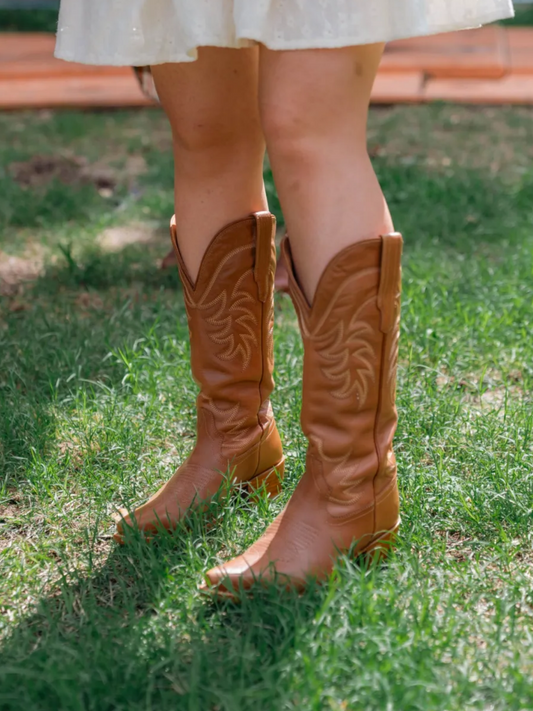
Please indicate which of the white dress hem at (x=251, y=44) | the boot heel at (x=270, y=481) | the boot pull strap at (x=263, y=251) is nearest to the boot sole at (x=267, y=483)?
the boot heel at (x=270, y=481)

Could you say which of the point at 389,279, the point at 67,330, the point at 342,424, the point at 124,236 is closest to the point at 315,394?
the point at 342,424

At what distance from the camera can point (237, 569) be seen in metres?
1.24

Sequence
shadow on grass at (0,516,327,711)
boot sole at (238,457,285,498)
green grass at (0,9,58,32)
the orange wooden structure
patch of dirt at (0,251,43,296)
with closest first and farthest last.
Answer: shadow on grass at (0,516,327,711), boot sole at (238,457,285,498), patch of dirt at (0,251,43,296), the orange wooden structure, green grass at (0,9,58,32)

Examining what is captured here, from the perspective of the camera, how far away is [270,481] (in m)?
1.54

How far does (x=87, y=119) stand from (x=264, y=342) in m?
3.45

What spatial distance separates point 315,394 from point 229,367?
0.24 metres

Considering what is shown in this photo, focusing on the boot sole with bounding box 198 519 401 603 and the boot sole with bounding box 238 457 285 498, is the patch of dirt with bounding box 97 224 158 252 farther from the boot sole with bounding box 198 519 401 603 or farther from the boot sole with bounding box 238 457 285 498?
the boot sole with bounding box 198 519 401 603

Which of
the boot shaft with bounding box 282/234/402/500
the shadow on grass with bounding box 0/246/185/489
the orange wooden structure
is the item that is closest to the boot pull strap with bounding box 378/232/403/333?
the boot shaft with bounding box 282/234/402/500

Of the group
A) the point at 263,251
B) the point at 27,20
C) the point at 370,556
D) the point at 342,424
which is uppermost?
the point at 27,20

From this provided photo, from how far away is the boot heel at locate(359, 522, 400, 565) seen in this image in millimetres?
1304

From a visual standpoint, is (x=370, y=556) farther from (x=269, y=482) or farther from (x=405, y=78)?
(x=405, y=78)

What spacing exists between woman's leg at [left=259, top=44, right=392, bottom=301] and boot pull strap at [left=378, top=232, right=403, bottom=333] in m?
0.03

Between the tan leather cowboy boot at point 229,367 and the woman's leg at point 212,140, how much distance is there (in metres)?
0.04

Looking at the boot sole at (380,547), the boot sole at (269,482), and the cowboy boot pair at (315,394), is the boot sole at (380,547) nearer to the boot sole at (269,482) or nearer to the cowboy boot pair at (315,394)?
the cowboy boot pair at (315,394)
